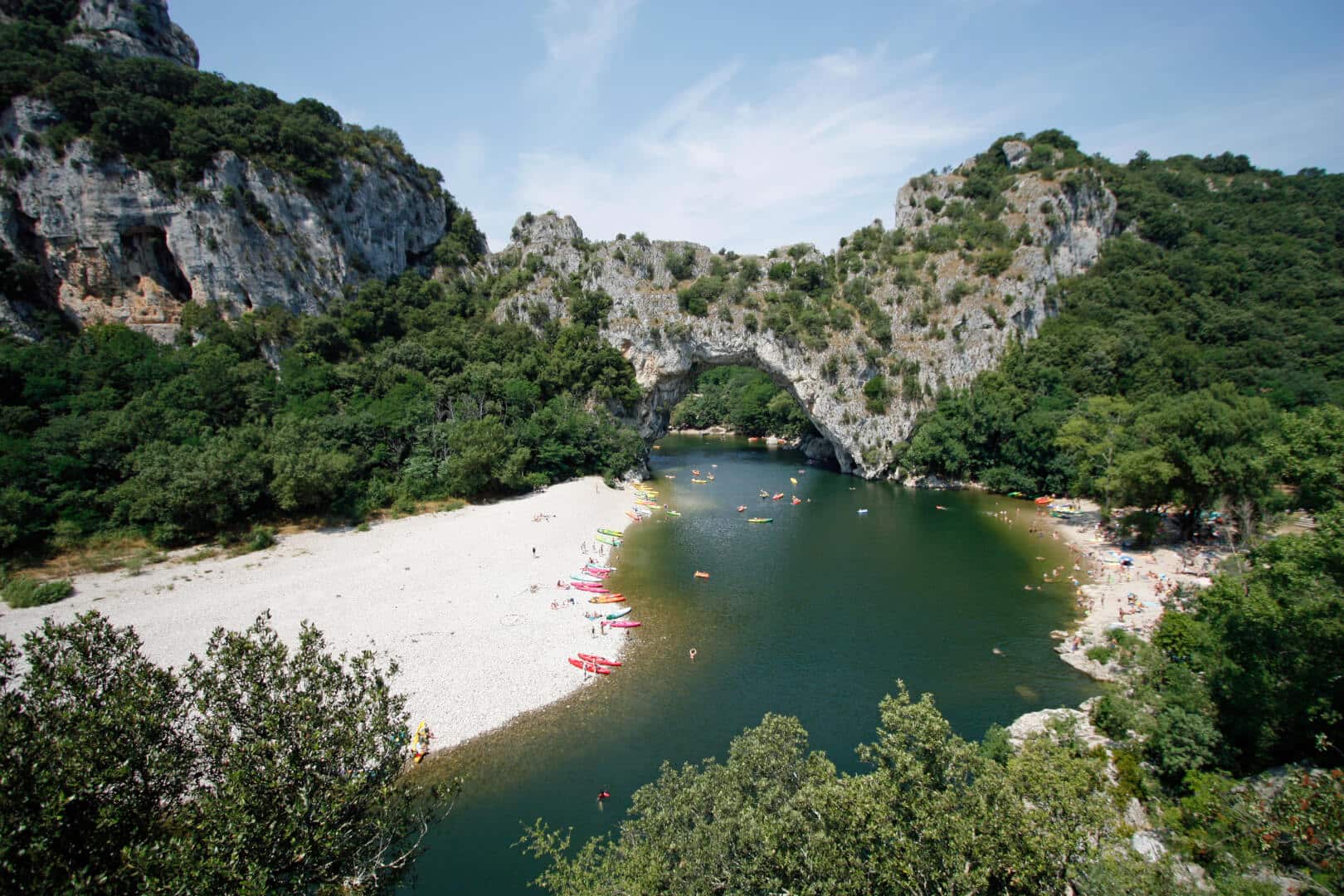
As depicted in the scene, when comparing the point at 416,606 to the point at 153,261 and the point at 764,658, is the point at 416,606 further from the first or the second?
the point at 153,261

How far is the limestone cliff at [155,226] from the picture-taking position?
41.2 meters

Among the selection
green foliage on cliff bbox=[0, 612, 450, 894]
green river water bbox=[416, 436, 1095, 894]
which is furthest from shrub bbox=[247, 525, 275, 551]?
green foliage on cliff bbox=[0, 612, 450, 894]

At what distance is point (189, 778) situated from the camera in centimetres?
910

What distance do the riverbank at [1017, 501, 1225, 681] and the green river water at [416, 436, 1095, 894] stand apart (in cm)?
88

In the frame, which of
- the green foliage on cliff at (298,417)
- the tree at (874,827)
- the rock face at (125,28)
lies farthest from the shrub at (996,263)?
the rock face at (125,28)

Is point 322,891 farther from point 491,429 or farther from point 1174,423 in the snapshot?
point 1174,423

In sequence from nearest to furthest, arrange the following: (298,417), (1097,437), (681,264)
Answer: (298,417) → (1097,437) → (681,264)

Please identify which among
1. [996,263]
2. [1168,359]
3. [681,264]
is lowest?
[1168,359]

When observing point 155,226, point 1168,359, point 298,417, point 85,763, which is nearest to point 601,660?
point 85,763

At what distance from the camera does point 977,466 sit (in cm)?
5278

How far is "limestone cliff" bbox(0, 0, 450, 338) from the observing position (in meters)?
41.2

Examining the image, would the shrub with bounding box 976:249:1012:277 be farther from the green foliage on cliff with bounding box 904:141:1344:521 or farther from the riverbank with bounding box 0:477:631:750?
the riverbank with bounding box 0:477:631:750

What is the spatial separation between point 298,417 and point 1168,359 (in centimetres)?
7190

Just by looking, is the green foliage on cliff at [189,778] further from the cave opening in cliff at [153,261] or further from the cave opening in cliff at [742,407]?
the cave opening in cliff at [742,407]
